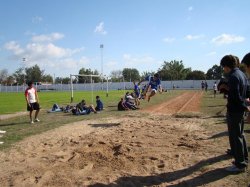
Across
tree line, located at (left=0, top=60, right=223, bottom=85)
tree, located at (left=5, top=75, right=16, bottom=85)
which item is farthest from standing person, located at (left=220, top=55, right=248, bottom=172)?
tree, located at (left=5, top=75, right=16, bottom=85)

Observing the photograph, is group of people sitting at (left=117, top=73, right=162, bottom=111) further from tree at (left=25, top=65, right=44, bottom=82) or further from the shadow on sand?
tree at (left=25, top=65, right=44, bottom=82)

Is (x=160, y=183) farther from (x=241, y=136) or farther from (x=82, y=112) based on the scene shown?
(x=82, y=112)

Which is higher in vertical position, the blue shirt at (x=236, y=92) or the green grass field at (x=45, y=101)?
the blue shirt at (x=236, y=92)

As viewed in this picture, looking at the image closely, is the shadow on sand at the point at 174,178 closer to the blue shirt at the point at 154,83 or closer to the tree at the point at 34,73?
the blue shirt at the point at 154,83

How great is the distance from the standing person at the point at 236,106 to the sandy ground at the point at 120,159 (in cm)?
42

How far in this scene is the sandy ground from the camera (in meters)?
5.91

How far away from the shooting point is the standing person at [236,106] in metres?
5.86

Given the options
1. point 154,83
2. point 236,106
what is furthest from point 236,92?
point 154,83

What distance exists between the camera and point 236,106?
5910 mm

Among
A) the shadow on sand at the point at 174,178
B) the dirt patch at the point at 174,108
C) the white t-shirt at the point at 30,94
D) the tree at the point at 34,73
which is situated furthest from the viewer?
the tree at the point at 34,73

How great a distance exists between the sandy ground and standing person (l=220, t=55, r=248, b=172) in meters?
0.42

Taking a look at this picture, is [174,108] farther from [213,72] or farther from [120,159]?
[213,72]

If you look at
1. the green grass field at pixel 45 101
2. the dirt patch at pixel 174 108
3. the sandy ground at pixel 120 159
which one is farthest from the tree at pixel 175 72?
the sandy ground at pixel 120 159

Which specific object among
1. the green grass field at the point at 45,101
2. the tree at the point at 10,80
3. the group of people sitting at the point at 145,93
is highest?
the tree at the point at 10,80
